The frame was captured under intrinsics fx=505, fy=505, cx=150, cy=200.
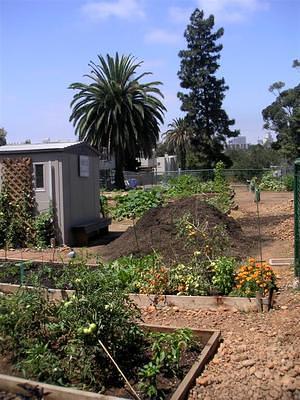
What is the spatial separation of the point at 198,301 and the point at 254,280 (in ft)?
2.38

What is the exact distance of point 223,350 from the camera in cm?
482

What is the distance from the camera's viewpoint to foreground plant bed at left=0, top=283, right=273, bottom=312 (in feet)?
19.2

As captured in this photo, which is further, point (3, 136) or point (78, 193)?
point (3, 136)

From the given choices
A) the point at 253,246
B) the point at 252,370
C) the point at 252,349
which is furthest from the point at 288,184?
the point at 252,370

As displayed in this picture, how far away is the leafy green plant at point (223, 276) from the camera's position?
636 centimetres

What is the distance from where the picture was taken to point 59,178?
1235cm

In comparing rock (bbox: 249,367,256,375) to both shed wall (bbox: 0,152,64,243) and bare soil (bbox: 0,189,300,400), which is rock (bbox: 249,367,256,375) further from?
shed wall (bbox: 0,152,64,243)

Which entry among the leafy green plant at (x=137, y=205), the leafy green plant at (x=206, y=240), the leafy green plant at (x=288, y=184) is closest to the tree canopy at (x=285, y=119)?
the leafy green plant at (x=288, y=184)

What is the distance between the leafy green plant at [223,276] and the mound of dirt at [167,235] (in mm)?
1550

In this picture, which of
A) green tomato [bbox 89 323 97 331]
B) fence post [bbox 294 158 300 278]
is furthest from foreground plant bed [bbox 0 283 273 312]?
green tomato [bbox 89 323 97 331]

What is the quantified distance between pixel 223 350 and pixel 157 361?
0.88m

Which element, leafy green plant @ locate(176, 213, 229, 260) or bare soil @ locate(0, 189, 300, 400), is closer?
bare soil @ locate(0, 189, 300, 400)

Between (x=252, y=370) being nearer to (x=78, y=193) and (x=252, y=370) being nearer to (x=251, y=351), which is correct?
(x=251, y=351)

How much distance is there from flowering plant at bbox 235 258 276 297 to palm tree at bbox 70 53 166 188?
107 ft
